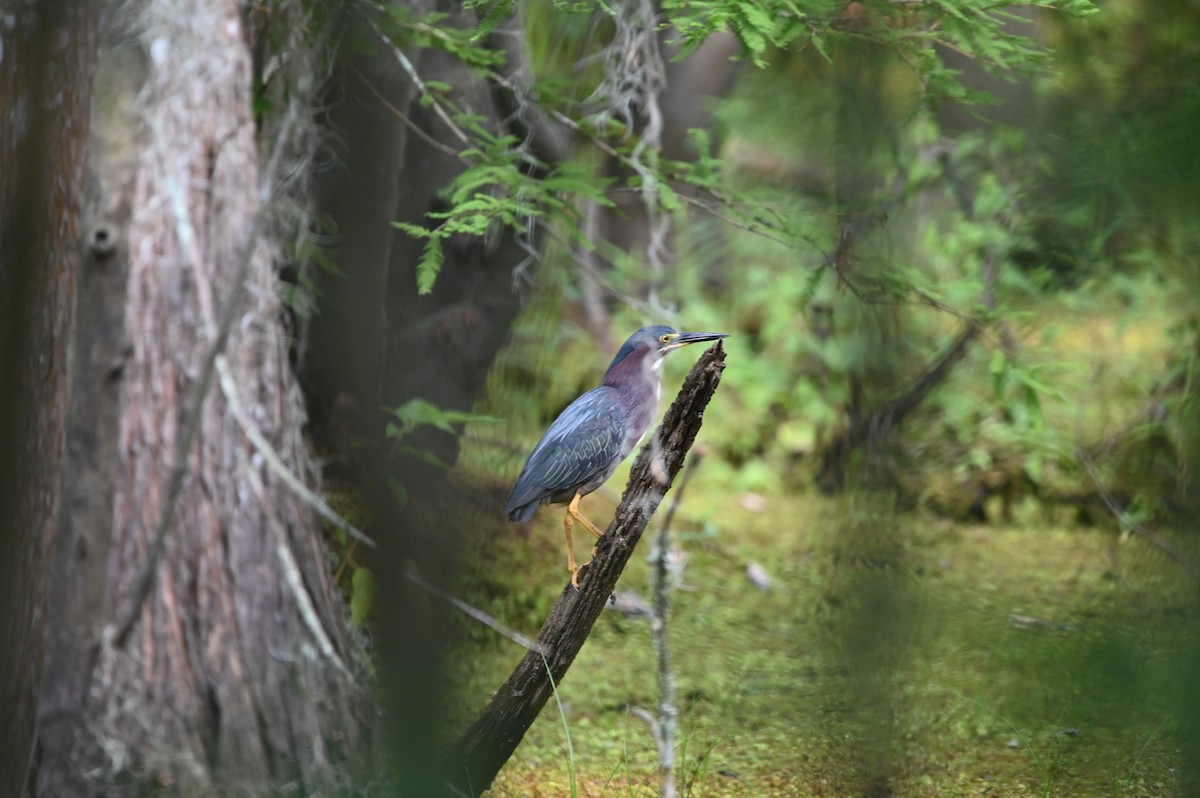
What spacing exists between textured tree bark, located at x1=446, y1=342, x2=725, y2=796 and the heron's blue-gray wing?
0.19 ft

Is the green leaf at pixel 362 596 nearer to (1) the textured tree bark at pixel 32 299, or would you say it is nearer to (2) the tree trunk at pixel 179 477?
(2) the tree trunk at pixel 179 477

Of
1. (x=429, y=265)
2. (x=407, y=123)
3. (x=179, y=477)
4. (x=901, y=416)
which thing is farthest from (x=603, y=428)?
(x=901, y=416)

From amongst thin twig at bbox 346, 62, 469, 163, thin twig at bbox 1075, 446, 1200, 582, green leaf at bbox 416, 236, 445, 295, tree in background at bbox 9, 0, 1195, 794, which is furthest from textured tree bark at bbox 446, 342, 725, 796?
thin twig at bbox 1075, 446, 1200, 582

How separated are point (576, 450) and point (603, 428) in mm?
54

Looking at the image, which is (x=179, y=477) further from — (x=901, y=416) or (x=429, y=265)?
(x=901, y=416)

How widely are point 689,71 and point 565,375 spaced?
1.31m

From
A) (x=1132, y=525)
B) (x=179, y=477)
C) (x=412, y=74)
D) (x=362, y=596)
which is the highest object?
(x=412, y=74)

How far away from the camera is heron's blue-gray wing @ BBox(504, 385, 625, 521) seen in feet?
5.14

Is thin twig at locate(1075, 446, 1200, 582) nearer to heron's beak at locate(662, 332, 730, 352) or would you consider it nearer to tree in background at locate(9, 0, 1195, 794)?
tree in background at locate(9, 0, 1195, 794)

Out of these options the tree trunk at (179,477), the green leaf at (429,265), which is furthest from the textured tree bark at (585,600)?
the tree trunk at (179,477)

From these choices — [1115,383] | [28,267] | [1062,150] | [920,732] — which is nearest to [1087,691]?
[920,732]

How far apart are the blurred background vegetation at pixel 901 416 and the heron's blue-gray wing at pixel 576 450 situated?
0.84 ft

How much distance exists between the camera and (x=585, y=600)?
165 centimetres

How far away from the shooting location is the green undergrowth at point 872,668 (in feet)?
5.20
